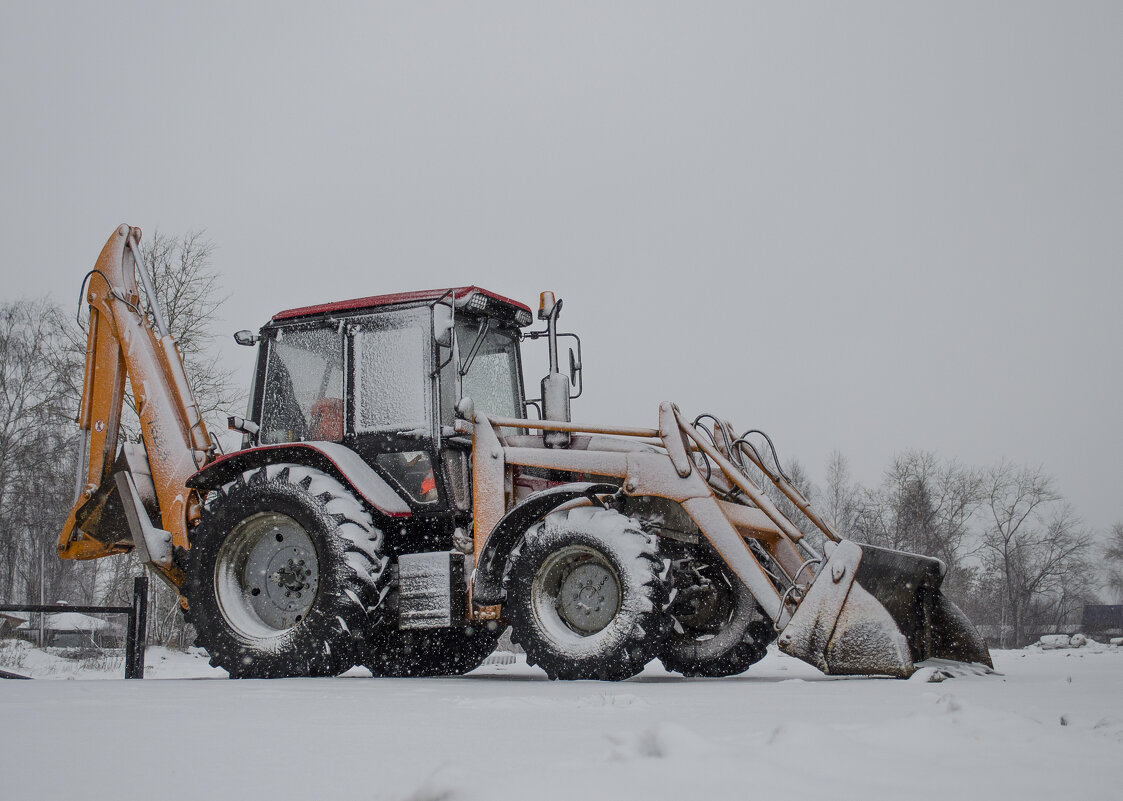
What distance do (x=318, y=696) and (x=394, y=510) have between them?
2.07 meters

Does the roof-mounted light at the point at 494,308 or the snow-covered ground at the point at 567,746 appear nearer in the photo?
the snow-covered ground at the point at 567,746

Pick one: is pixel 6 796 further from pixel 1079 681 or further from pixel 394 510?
pixel 1079 681

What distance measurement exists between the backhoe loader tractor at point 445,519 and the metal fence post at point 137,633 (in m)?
0.41

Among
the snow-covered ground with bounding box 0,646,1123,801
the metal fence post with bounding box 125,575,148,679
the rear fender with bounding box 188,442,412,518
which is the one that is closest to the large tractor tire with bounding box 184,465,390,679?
the rear fender with bounding box 188,442,412,518

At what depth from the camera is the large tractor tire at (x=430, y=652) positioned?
24.1 feet

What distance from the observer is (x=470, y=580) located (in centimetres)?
620

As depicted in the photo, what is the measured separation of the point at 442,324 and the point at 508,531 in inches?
53.7

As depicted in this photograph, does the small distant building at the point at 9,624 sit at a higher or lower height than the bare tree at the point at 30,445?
lower

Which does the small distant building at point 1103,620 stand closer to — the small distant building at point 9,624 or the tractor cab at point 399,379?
the tractor cab at point 399,379

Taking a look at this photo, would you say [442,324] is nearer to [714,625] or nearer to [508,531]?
[508,531]

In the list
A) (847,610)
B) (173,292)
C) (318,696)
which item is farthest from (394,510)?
(173,292)

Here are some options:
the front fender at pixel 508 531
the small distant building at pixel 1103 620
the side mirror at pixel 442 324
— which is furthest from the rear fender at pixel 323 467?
the small distant building at pixel 1103 620

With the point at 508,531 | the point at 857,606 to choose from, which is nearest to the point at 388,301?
the point at 508,531

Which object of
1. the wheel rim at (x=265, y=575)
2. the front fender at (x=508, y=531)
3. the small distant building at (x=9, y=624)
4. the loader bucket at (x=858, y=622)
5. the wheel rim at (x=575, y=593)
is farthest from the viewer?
the small distant building at (x=9, y=624)
